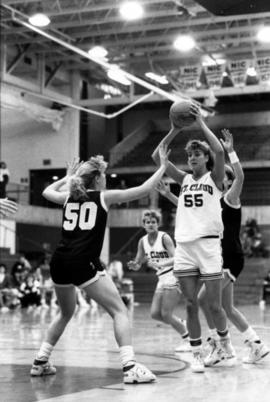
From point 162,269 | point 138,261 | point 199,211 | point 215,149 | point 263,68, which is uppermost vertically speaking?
point 263,68

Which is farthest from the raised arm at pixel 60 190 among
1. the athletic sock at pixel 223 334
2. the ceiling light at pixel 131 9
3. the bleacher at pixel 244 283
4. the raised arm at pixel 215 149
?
the bleacher at pixel 244 283

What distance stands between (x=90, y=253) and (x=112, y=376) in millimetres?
1195

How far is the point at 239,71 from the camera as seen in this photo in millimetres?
26266

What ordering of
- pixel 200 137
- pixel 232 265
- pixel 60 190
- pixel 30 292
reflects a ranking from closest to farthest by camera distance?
1. pixel 60 190
2. pixel 232 265
3. pixel 30 292
4. pixel 200 137

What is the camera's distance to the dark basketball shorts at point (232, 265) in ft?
25.4

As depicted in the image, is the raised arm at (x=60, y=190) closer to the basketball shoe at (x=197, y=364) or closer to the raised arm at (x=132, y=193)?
the raised arm at (x=132, y=193)

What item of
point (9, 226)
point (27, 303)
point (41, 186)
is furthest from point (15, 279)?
point (41, 186)

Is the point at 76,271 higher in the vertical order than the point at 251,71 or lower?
lower

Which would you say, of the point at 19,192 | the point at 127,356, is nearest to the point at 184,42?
the point at 19,192

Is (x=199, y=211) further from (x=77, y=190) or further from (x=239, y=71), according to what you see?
(x=239, y=71)

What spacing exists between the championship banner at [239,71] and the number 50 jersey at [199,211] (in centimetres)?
1936

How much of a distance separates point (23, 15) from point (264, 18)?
7.95m

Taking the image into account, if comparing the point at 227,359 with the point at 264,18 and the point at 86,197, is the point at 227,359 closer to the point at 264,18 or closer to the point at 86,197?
the point at 86,197

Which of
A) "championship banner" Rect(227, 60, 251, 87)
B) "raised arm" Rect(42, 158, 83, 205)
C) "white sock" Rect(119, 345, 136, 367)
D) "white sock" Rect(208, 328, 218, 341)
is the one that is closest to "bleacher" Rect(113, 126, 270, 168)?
"championship banner" Rect(227, 60, 251, 87)
